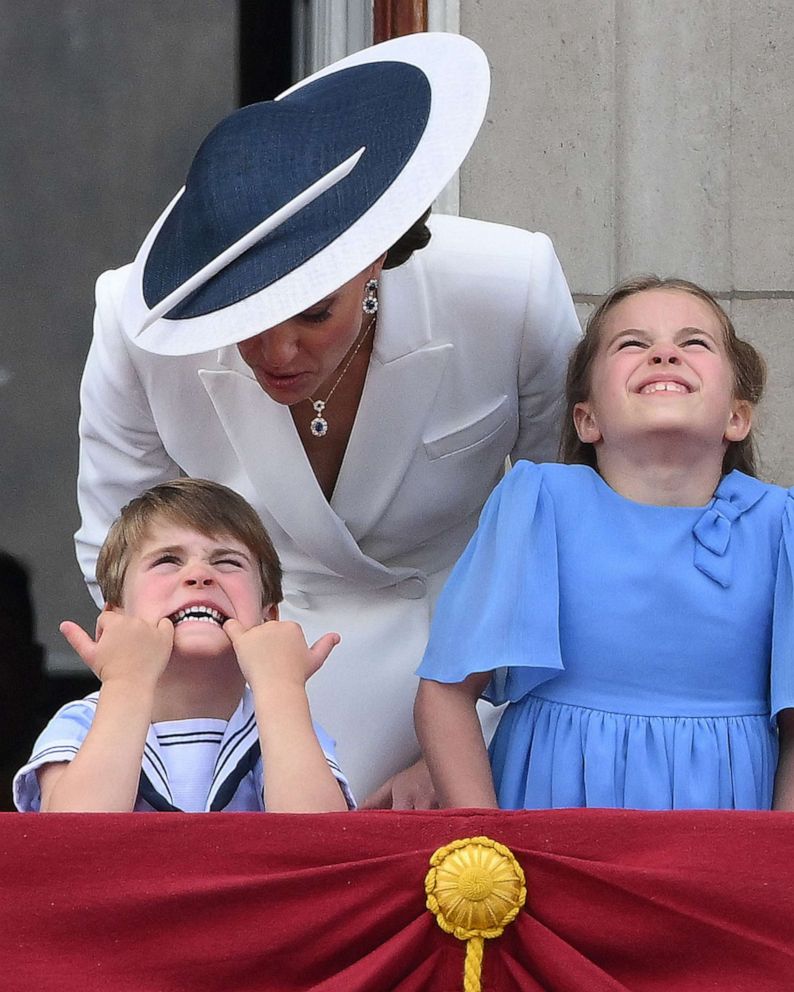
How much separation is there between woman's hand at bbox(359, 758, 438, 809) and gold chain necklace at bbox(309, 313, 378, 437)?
50 cm

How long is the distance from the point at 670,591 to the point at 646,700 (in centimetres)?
14

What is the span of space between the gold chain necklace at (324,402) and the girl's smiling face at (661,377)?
36cm

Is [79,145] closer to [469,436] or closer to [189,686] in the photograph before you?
[469,436]

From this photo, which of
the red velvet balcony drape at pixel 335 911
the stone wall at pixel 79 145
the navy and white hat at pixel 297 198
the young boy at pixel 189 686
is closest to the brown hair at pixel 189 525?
the young boy at pixel 189 686

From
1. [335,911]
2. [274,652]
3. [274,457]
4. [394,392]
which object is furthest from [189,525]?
[335,911]

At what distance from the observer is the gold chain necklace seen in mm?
2635

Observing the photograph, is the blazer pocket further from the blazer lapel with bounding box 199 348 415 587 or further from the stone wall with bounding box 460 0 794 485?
the stone wall with bounding box 460 0 794 485

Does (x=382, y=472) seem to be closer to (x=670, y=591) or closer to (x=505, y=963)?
(x=670, y=591)

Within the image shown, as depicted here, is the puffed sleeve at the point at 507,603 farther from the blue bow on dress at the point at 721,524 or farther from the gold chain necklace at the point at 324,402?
the gold chain necklace at the point at 324,402

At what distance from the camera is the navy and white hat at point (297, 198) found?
212 cm

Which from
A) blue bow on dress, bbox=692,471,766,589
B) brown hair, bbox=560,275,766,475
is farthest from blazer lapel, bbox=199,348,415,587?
blue bow on dress, bbox=692,471,766,589

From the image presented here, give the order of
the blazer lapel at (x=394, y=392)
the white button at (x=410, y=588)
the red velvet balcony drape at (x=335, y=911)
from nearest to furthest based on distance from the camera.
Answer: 1. the red velvet balcony drape at (x=335, y=911)
2. the blazer lapel at (x=394, y=392)
3. the white button at (x=410, y=588)

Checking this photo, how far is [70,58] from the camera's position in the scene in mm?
3754

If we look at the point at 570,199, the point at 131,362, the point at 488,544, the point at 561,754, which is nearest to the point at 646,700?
the point at 561,754
